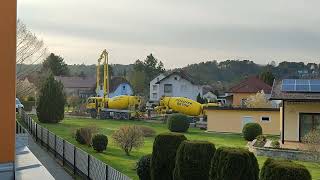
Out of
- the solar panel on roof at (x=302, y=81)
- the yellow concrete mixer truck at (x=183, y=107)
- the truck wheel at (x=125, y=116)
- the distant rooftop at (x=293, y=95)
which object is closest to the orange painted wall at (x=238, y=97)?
the yellow concrete mixer truck at (x=183, y=107)

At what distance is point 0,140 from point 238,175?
18.1ft

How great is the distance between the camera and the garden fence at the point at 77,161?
41.4ft

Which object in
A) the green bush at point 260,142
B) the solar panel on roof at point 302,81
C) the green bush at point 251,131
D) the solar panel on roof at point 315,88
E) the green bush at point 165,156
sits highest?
the solar panel on roof at point 302,81

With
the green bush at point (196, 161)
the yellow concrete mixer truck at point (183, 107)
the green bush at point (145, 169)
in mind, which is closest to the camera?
the green bush at point (196, 161)

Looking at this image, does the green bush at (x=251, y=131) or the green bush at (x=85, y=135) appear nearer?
the green bush at (x=85, y=135)

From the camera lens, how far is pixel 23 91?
6062 cm

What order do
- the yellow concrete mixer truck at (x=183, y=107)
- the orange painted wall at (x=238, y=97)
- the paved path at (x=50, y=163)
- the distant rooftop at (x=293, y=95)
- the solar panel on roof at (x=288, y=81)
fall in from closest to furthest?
the paved path at (x=50, y=163)
the distant rooftop at (x=293, y=95)
the solar panel on roof at (x=288, y=81)
the yellow concrete mixer truck at (x=183, y=107)
the orange painted wall at (x=238, y=97)

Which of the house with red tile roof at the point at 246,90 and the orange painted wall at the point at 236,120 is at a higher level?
the house with red tile roof at the point at 246,90

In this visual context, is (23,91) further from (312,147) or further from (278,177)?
(278,177)

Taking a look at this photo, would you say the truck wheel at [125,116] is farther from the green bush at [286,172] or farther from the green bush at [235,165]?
the green bush at [286,172]

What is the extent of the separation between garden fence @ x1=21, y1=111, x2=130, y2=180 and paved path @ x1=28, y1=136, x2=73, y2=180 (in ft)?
0.89

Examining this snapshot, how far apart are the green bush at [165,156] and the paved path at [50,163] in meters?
5.00

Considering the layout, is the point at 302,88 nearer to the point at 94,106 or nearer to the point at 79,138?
the point at 79,138

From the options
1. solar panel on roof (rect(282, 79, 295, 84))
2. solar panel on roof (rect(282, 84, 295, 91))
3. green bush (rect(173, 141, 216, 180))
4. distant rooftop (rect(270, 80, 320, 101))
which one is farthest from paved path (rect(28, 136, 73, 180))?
solar panel on roof (rect(282, 79, 295, 84))
